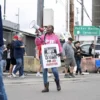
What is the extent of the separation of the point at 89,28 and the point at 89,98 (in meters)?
29.0

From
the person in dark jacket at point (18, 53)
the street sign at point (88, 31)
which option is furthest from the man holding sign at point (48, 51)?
the street sign at point (88, 31)

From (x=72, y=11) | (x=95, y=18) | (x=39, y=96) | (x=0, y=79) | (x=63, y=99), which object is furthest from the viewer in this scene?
(x=95, y=18)

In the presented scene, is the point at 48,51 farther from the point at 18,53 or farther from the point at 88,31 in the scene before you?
the point at 88,31

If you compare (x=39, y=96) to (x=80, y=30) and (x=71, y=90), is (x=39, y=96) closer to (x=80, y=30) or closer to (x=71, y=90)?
(x=71, y=90)

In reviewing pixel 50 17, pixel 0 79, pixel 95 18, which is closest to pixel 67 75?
pixel 50 17

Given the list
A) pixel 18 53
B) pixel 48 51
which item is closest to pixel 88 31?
pixel 18 53

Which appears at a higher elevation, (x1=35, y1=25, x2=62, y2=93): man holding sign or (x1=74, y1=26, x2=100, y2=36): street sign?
(x1=74, y1=26, x2=100, y2=36): street sign

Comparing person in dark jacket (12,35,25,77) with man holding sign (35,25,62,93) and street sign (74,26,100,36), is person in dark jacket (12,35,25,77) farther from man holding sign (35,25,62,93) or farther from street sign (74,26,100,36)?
street sign (74,26,100,36)

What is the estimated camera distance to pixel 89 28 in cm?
3772

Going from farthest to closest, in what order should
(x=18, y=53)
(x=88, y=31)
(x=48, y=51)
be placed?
(x=88, y=31), (x=18, y=53), (x=48, y=51)

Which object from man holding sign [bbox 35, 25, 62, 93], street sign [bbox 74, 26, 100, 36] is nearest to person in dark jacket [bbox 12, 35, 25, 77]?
man holding sign [bbox 35, 25, 62, 93]

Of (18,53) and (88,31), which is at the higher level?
(88,31)

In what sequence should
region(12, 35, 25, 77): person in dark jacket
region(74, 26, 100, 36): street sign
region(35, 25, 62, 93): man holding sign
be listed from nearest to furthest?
region(35, 25, 62, 93): man holding sign
region(12, 35, 25, 77): person in dark jacket
region(74, 26, 100, 36): street sign

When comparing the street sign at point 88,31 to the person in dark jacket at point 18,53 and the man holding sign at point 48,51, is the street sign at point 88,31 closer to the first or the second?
the person in dark jacket at point 18,53
